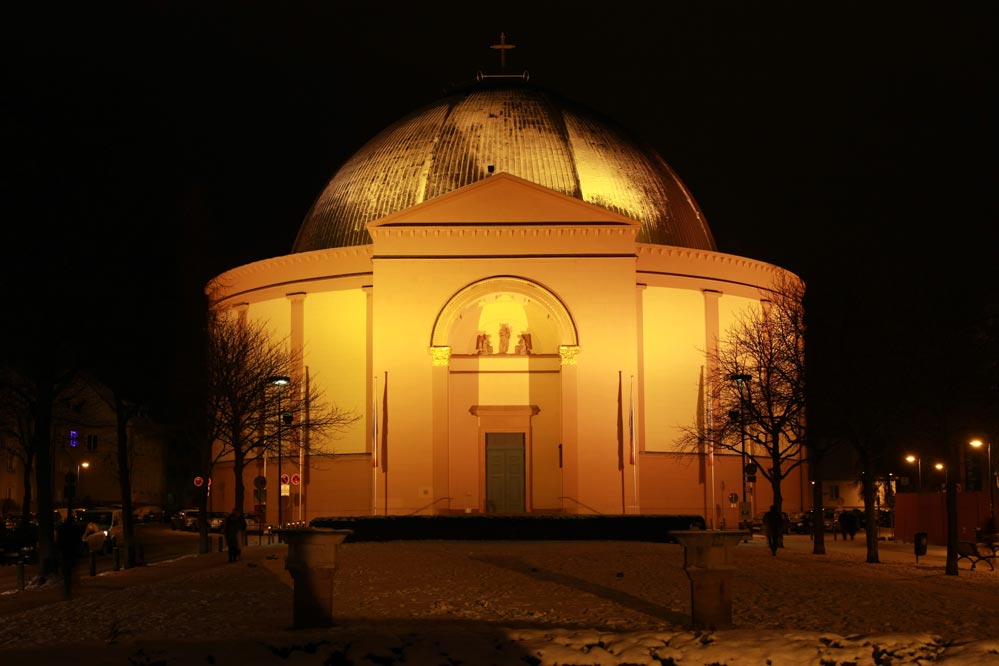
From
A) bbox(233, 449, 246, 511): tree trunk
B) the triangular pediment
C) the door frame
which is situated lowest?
bbox(233, 449, 246, 511): tree trunk

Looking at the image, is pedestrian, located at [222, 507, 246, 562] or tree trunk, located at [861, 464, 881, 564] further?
pedestrian, located at [222, 507, 246, 562]

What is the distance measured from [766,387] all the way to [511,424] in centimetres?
1470

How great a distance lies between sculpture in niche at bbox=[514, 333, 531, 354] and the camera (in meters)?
53.4

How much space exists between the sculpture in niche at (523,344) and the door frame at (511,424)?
7.49 feet

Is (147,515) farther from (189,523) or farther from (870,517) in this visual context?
(870,517)

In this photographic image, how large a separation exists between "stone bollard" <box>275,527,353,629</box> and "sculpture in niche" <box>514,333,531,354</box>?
35.8m

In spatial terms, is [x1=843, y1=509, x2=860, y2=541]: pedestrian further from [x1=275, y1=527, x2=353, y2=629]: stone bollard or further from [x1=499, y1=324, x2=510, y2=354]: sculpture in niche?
[x1=275, y1=527, x2=353, y2=629]: stone bollard

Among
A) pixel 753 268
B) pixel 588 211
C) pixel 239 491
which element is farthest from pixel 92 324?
pixel 753 268

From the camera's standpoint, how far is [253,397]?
44.5m

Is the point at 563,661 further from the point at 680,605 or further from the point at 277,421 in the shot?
the point at 277,421

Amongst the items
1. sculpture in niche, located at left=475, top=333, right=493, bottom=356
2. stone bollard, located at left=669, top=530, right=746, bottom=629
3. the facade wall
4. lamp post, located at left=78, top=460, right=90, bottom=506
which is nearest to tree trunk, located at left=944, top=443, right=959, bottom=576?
stone bollard, located at left=669, top=530, right=746, bottom=629

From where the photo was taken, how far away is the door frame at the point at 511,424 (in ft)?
173

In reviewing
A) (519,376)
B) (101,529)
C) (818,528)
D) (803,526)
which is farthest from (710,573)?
(803,526)

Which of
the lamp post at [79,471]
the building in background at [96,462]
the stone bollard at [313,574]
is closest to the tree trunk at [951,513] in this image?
the stone bollard at [313,574]
